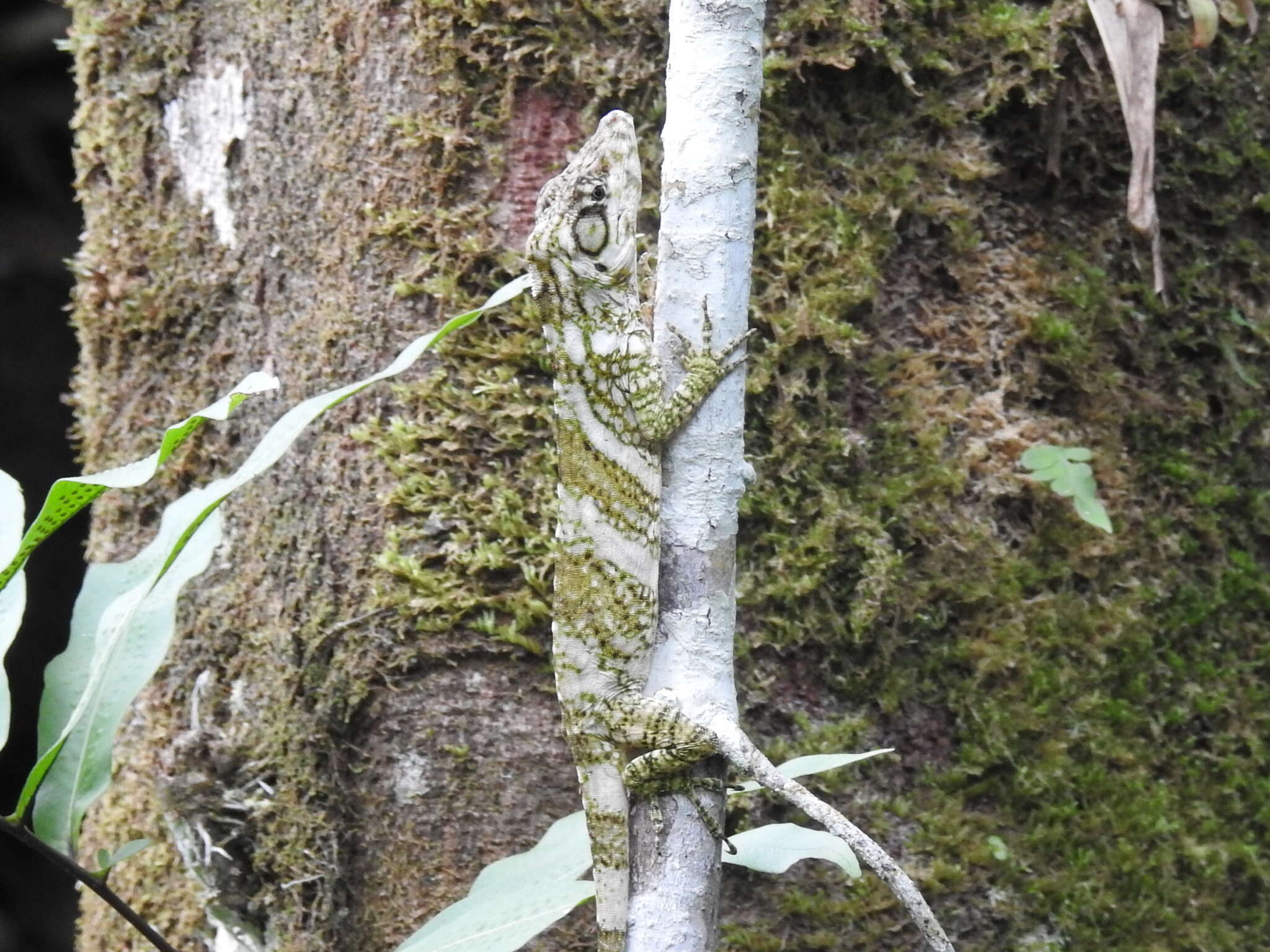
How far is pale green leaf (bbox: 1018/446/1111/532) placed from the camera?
2496 mm

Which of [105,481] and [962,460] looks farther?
[962,460]

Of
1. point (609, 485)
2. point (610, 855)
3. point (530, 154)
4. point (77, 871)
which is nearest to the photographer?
point (77, 871)

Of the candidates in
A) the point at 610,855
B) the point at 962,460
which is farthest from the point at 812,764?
the point at 962,460

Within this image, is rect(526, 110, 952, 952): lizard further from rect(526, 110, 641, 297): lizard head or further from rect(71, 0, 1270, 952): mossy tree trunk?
rect(71, 0, 1270, 952): mossy tree trunk

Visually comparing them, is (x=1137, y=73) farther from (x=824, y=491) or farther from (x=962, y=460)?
(x=824, y=491)

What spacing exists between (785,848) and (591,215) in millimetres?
1321

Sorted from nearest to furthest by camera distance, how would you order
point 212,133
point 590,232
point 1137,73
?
point 590,232, point 1137,73, point 212,133

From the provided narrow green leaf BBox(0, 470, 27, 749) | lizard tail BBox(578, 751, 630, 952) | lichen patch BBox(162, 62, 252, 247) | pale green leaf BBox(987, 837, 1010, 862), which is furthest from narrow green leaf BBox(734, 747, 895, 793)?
lichen patch BBox(162, 62, 252, 247)

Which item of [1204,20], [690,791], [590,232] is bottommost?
[690,791]

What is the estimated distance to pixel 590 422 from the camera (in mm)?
2209

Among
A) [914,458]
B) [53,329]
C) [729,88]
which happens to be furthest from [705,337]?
[53,329]

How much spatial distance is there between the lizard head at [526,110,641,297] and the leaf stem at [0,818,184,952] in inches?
53.0

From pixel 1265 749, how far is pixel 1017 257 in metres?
1.38

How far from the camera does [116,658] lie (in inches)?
72.4
